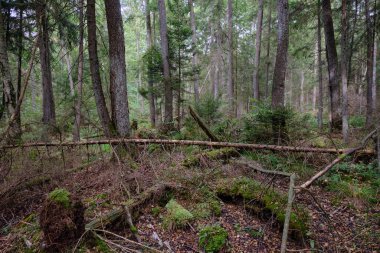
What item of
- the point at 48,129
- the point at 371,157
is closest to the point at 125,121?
the point at 48,129

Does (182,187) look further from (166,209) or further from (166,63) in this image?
(166,63)

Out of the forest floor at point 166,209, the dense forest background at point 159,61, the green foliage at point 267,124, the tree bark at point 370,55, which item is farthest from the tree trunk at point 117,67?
the tree bark at point 370,55

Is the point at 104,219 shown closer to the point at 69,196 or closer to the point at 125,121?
the point at 69,196

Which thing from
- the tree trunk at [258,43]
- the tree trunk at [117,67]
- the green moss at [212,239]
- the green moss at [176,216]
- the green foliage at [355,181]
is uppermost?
the tree trunk at [258,43]

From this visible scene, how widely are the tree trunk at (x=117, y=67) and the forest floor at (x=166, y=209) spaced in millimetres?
1207

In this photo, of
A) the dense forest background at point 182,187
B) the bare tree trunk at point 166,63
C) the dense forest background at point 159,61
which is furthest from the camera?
the bare tree trunk at point 166,63

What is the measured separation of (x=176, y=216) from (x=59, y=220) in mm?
1905

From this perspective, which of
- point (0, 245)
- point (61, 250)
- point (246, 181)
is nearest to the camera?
point (61, 250)

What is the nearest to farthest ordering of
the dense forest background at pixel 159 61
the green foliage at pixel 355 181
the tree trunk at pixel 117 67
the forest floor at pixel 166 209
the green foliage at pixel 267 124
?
the forest floor at pixel 166 209 < the green foliage at pixel 355 181 < the tree trunk at pixel 117 67 < the dense forest background at pixel 159 61 < the green foliage at pixel 267 124

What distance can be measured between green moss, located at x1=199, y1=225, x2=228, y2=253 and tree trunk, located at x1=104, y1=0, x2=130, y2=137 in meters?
3.48

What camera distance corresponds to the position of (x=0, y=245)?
3.70 m

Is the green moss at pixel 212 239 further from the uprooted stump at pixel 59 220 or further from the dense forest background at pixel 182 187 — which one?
the uprooted stump at pixel 59 220

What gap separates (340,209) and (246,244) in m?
2.32

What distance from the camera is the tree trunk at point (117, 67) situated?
6332 millimetres
